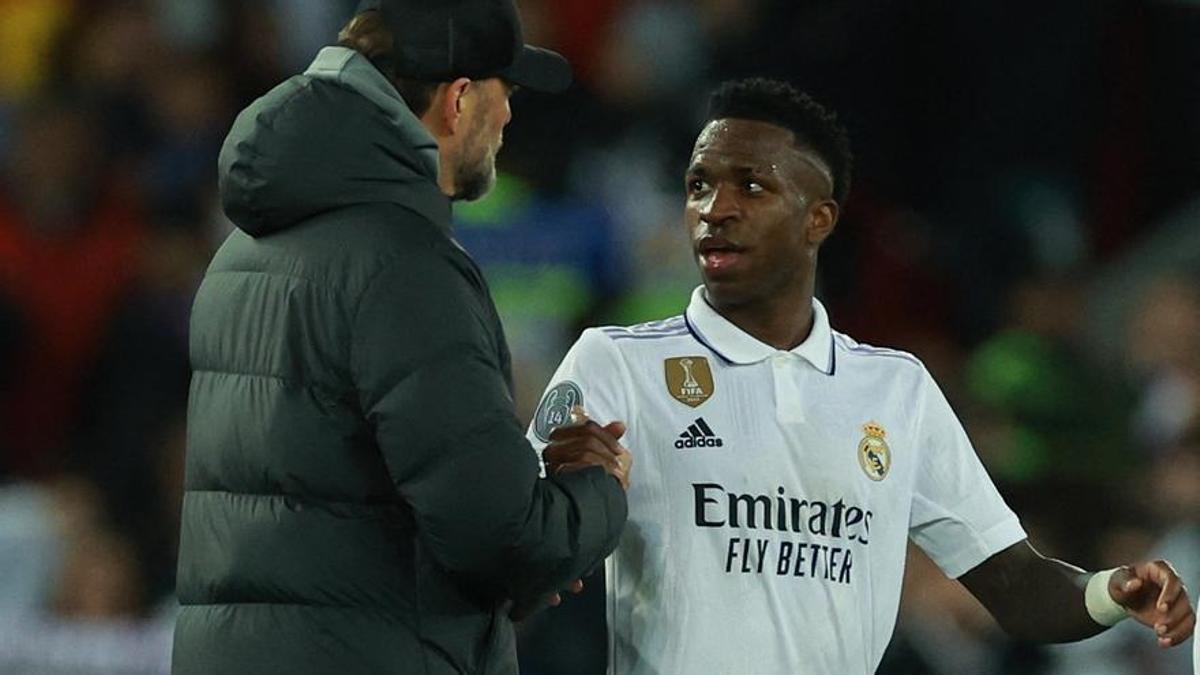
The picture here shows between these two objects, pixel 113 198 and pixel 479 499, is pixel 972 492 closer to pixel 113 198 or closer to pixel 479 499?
pixel 479 499

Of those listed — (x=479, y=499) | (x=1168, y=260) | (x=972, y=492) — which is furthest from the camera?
(x=1168, y=260)

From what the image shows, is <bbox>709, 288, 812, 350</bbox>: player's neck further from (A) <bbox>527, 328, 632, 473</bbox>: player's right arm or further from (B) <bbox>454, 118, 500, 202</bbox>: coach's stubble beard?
(B) <bbox>454, 118, 500, 202</bbox>: coach's stubble beard

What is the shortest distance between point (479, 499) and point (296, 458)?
263 mm

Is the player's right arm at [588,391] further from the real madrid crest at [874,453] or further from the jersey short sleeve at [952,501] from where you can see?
the jersey short sleeve at [952,501]

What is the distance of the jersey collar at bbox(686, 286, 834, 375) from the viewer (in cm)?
387

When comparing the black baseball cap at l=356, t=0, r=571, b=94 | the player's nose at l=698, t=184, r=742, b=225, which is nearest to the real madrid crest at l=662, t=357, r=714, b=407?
the player's nose at l=698, t=184, r=742, b=225

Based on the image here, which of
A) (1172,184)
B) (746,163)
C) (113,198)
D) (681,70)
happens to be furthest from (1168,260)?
(746,163)

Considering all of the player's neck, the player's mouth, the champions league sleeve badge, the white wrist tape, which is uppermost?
the player's mouth

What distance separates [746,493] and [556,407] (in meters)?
0.33

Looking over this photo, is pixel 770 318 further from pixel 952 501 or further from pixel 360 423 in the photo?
pixel 360 423

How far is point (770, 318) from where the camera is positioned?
154 inches

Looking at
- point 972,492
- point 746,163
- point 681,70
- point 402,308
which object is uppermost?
point 681,70

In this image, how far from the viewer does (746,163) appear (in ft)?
12.7

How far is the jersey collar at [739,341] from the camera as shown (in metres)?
3.87
